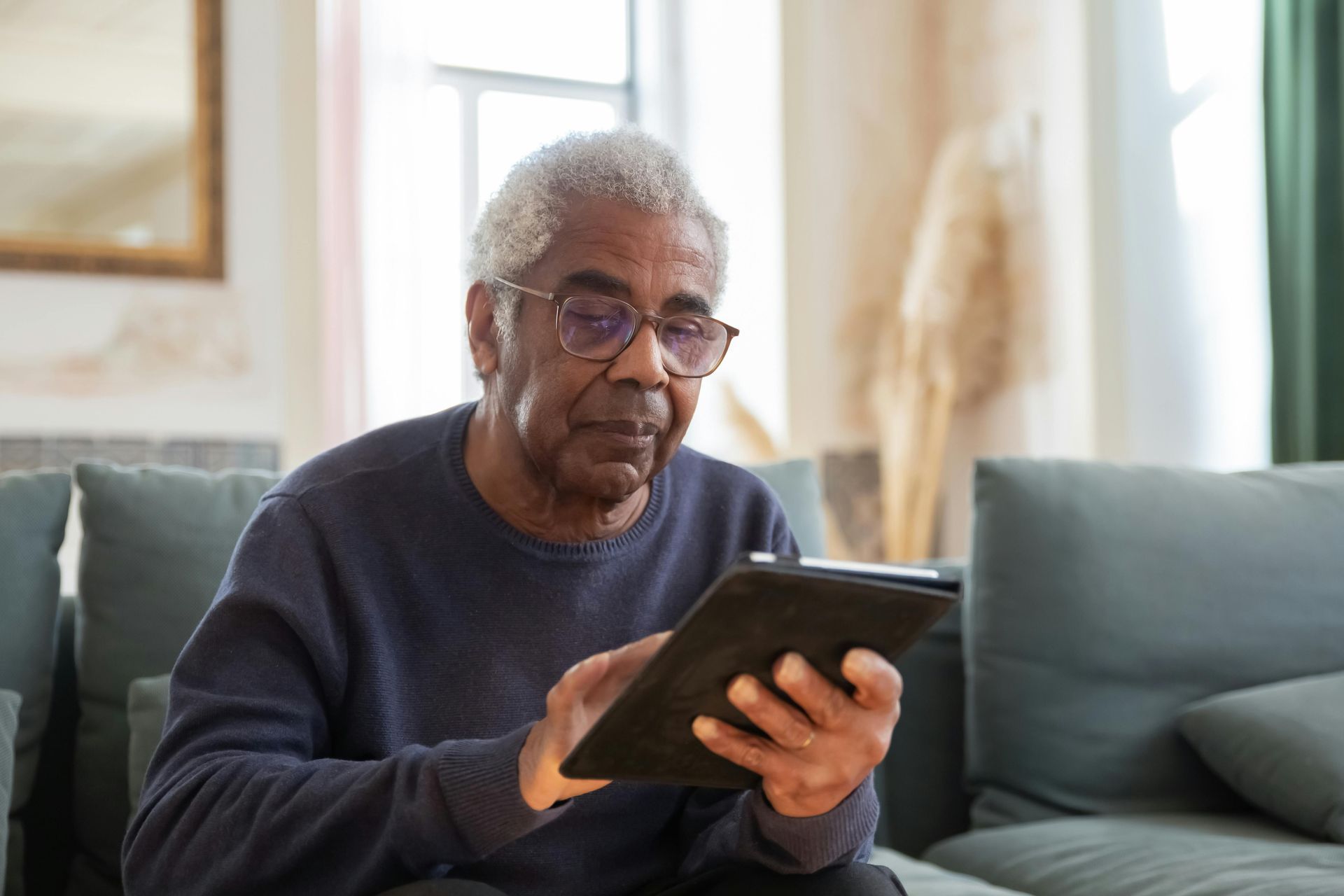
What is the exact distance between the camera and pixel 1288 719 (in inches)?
66.1

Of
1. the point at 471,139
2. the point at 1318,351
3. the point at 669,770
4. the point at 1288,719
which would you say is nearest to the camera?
the point at 669,770

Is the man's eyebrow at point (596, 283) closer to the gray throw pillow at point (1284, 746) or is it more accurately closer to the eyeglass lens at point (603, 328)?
the eyeglass lens at point (603, 328)

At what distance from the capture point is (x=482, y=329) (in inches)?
50.9

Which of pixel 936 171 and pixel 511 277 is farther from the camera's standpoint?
pixel 936 171

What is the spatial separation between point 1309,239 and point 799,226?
66.7 inches

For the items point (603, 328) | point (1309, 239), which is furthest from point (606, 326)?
point (1309, 239)

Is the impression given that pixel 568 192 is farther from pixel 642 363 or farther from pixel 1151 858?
pixel 1151 858

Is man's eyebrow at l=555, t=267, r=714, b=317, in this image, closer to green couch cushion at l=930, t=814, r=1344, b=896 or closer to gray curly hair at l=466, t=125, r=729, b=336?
gray curly hair at l=466, t=125, r=729, b=336

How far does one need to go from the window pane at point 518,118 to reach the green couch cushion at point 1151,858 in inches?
126

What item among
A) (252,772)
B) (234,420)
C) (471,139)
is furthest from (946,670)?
(471,139)

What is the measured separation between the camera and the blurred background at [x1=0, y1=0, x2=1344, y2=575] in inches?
133

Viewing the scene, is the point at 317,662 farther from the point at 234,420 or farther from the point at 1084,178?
the point at 1084,178

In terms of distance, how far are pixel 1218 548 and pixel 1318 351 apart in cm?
141

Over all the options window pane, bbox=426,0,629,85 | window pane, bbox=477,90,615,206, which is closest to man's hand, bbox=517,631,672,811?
window pane, bbox=477,90,615,206
